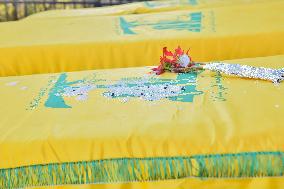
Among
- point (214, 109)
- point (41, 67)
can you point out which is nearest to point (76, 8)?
point (41, 67)

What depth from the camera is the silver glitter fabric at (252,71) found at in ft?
5.57

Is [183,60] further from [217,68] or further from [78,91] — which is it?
[78,91]

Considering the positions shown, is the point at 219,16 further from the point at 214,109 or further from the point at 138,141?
the point at 138,141

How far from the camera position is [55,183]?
134 cm

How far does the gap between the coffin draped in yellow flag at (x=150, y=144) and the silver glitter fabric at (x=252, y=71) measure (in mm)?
160

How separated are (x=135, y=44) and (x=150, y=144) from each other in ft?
3.69

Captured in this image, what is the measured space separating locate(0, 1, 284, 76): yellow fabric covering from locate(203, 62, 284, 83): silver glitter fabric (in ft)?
1.74

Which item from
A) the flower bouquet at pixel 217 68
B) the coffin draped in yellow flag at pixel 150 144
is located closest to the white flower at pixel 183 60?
the flower bouquet at pixel 217 68

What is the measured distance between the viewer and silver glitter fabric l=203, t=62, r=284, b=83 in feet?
5.57

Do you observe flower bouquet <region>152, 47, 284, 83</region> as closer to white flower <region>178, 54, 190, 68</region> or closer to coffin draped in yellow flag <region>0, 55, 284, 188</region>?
white flower <region>178, 54, 190, 68</region>

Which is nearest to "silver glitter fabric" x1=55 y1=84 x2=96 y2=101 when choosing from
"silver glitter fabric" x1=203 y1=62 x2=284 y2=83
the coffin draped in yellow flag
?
the coffin draped in yellow flag

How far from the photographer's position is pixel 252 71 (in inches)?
68.1

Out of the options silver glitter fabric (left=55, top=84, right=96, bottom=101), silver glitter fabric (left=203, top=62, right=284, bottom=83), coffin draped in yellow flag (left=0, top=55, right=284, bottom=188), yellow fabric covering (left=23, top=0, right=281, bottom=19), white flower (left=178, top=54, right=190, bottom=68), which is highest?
yellow fabric covering (left=23, top=0, right=281, bottom=19)

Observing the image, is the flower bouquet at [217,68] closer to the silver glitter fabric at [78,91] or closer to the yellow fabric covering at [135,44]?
the silver glitter fabric at [78,91]
